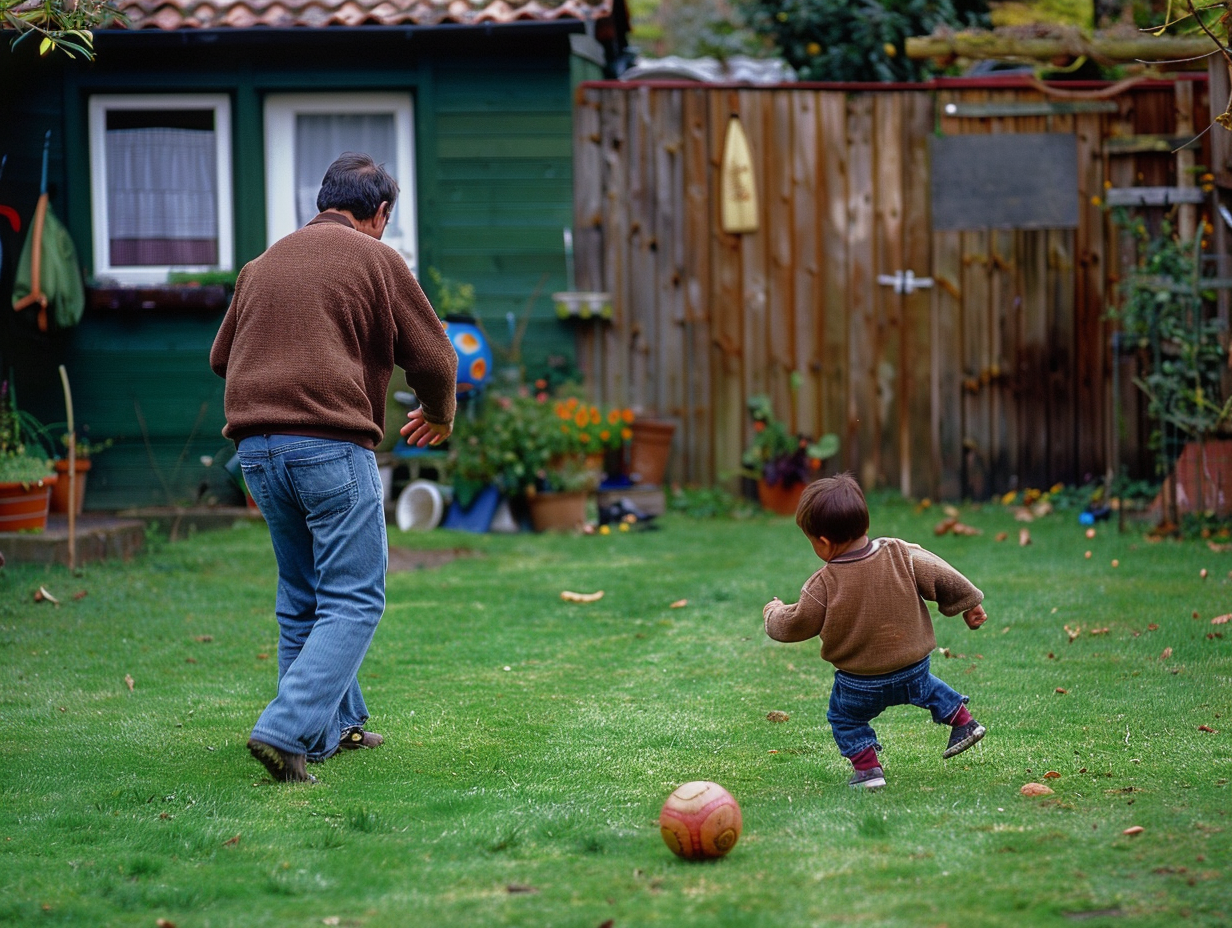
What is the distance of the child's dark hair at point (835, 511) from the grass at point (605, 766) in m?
0.67

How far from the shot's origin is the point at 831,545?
341 cm

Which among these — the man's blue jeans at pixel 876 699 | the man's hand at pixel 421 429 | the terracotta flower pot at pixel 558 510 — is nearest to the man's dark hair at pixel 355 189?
the man's hand at pixel 421 429

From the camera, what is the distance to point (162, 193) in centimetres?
955

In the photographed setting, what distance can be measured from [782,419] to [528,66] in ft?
10.3

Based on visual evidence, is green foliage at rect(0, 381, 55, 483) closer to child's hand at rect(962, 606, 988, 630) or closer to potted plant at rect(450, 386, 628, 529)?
potted plant at rect(450, 386, 628, 529)

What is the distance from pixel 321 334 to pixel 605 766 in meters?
1.43

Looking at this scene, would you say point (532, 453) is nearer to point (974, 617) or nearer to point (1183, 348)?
point (1183, 348)

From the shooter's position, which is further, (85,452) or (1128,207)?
(85,452)

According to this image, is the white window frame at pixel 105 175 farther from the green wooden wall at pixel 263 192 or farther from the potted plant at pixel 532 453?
the potted plant at pixel 532 453

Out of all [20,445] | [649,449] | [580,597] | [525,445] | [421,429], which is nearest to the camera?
[421,429]

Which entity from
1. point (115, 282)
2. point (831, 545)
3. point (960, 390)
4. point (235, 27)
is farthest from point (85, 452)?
point (831, 545)

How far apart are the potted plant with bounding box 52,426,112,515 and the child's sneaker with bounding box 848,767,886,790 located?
6.06 metres

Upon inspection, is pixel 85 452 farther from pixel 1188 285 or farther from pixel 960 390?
pixel 1188 285

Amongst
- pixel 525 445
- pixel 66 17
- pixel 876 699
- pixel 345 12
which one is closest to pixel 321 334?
pixel 66 17
